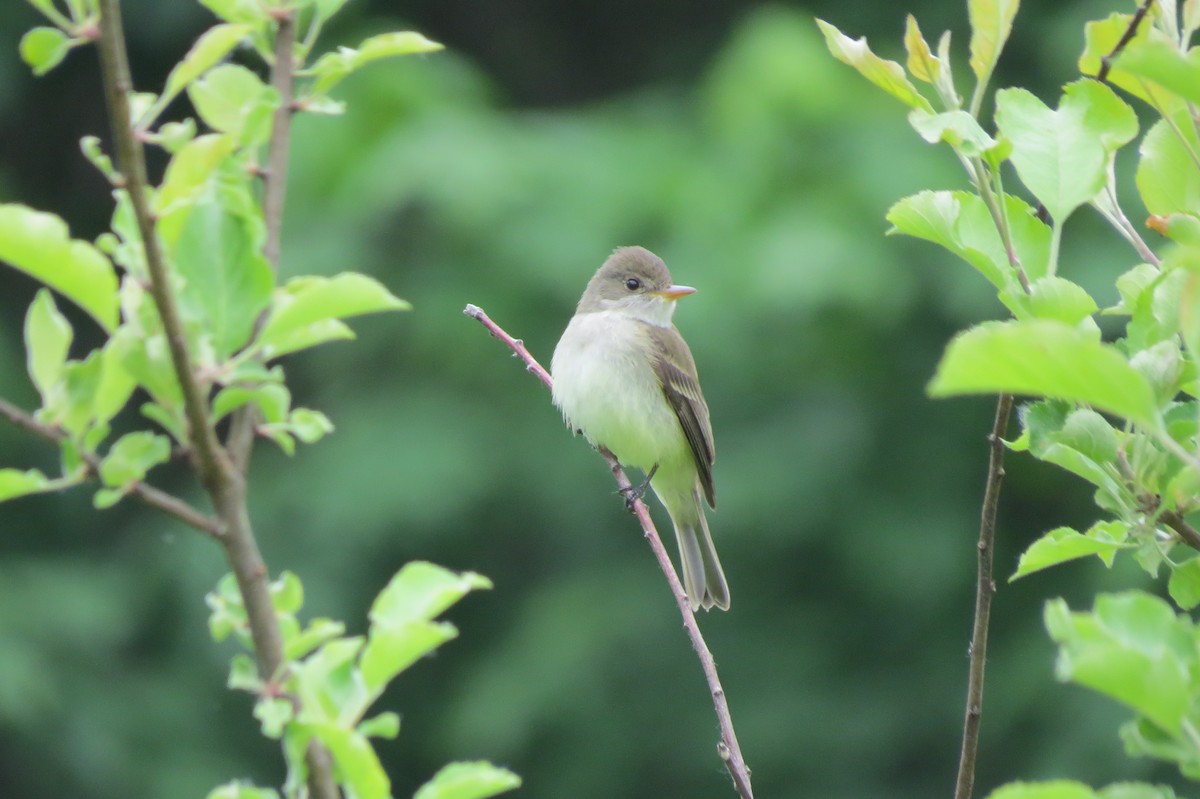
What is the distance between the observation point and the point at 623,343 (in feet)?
16.5

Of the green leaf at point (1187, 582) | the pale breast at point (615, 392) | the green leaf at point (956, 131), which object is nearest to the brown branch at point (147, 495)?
the green leaf at point (956, 131)

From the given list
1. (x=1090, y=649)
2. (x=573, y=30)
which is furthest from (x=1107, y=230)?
(x=1090, y=649)

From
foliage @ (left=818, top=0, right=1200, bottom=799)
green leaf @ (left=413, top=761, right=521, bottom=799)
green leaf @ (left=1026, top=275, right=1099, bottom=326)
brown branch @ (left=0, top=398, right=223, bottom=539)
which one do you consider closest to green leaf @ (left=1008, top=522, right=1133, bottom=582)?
foliage @ (left=818, top=0, right=1200, bottom=799)

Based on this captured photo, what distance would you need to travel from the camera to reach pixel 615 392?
4801 millimetres

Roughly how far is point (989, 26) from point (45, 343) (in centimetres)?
100

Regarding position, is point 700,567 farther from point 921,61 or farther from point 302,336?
point 302,336

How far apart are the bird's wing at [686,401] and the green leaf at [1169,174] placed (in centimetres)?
342

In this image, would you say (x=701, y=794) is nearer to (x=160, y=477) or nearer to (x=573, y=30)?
(x=160, y=477)

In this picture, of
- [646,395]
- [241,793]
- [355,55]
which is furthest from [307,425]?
[646,395]

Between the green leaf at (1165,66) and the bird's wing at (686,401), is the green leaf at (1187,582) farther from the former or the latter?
the bird's wing at (686,401)

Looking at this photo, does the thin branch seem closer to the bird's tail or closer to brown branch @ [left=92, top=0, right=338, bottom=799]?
brown branch @ [left=92, top=0, right=338, bottom=799]

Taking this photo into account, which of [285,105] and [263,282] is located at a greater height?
[285,105]

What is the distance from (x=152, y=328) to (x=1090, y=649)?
711mm

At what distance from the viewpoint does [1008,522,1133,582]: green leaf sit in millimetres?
1432
